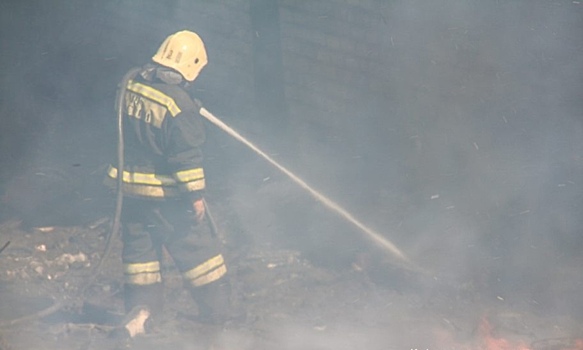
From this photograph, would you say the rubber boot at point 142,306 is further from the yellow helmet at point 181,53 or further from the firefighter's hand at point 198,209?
the yellow helmet at point 181,53

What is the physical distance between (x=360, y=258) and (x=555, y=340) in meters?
1.94

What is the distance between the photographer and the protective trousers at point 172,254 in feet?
19.1

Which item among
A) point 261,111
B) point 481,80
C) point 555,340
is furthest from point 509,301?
point 261,111

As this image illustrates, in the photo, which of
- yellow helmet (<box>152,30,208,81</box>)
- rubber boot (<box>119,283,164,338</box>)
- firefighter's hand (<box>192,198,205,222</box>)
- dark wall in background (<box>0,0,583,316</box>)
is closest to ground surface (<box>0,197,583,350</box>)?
rubber boot (<box>119,283,164,338</box>)

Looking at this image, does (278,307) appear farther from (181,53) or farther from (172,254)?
(181,53)

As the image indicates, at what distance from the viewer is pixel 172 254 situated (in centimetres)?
592

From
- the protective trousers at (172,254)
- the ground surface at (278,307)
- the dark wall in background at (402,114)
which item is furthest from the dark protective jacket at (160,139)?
the dark wall in background at (402,114)

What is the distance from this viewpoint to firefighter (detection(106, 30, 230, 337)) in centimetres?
552

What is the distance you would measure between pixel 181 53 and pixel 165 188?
1097mm

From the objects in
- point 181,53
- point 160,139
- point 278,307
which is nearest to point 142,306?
point 278,307

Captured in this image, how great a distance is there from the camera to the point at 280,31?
7.80 m

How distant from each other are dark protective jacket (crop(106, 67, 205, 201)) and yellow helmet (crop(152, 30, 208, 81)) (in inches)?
3.8

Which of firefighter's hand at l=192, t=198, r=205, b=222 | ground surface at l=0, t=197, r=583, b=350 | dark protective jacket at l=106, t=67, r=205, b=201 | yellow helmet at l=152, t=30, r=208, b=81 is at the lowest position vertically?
ground surface at l=0, t=197, r=583, b=350

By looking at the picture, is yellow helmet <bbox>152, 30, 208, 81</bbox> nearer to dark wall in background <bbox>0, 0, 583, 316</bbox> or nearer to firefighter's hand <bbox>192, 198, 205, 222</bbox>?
firefighter's hand <bbox>192, 198, 205, 222</bbox>
